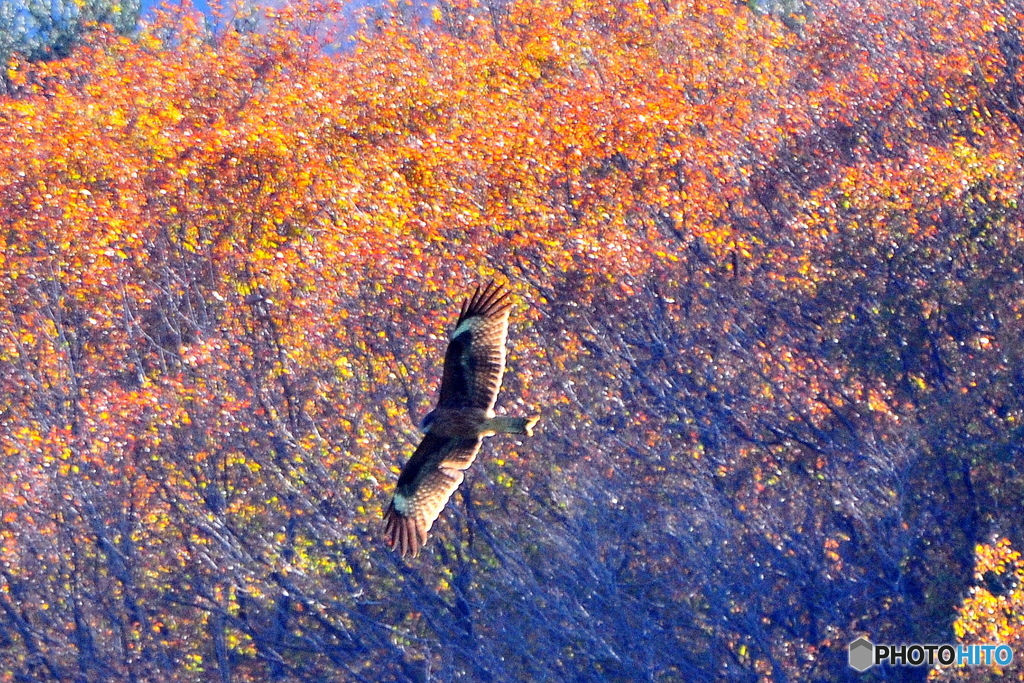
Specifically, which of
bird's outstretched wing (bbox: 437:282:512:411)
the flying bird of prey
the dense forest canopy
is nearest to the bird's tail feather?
the flying bird of prey

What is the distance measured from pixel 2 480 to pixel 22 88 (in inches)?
346

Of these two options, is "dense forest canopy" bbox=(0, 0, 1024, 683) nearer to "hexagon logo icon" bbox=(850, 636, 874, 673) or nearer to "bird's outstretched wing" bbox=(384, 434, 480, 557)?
"hexagon logo icon" bbox=(850, 636, 874, 673)

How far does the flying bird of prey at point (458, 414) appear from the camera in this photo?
706cm

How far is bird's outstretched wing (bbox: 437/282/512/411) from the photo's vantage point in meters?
7.11

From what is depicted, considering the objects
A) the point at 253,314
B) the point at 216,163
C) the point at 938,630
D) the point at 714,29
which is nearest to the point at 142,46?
the point at 216,163

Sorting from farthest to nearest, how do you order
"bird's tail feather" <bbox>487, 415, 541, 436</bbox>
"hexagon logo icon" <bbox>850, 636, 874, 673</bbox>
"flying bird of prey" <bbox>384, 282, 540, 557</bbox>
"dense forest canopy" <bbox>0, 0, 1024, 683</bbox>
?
"dense forest canopy" <bbox>0, 0, 1024, 683</bbox>
"hexagon logo icon" <bbox>850, 636, 874, 673</bbox>
"flying bird of prey" <bbox>384, 282, 540, 557</bbox>
"bird's tail feather" <bbox>487, 415, 541, 436</bbox>

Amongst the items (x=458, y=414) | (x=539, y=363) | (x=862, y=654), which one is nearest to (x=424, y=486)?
(x=458, y=414)

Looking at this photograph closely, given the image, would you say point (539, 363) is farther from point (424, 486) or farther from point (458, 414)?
point (458, 414)

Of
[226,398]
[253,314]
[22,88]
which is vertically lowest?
[226,398]

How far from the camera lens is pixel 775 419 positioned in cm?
1543

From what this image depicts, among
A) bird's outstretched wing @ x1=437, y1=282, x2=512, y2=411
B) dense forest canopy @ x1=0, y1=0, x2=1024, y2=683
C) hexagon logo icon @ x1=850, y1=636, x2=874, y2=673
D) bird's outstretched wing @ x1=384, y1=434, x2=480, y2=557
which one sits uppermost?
dense forest canopy @ x1=0, y1=0, x2=1024, y2=683

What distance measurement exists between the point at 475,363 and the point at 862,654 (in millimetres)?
8908

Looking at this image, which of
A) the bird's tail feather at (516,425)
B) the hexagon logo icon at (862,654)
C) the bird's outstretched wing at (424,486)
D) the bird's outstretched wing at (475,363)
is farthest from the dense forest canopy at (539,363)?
the bird's tail feather at (516,425)

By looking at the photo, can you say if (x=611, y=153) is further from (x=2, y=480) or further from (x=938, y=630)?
(x=2, y=480)
